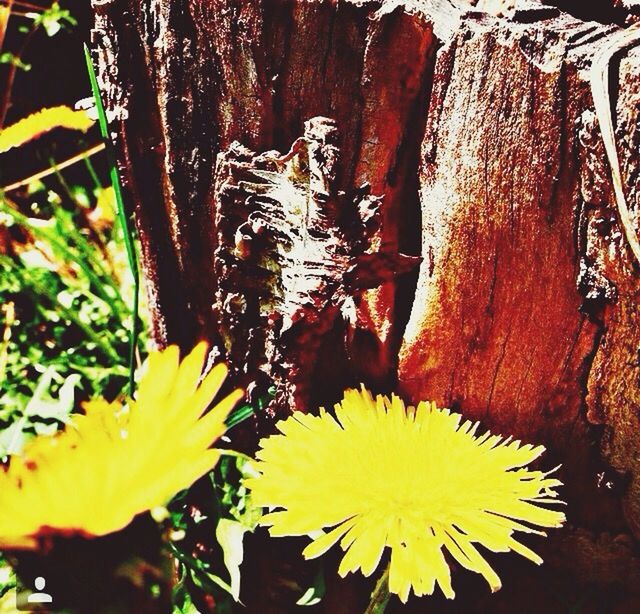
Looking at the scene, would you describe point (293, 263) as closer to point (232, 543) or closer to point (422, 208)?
point (422, 208)

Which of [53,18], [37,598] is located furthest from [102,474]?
[53,18]

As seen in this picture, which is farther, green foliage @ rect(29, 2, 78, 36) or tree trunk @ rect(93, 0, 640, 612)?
green foliage @ rect(29, 2, 78, 36)

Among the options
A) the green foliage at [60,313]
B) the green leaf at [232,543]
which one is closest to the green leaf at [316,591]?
the green leaf at [232,543]

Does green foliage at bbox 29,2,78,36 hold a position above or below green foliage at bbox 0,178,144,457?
above

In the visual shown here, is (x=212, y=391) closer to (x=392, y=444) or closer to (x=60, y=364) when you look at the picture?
(x=392, y=444)

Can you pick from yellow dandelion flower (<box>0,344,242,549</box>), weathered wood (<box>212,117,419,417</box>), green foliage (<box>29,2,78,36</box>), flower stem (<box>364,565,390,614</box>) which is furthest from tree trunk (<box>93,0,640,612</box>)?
green foliage (<box>29,2,78,36</box>)

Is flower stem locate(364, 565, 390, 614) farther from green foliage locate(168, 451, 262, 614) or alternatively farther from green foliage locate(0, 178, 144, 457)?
green foliage locate(0, 178, 144, 457)

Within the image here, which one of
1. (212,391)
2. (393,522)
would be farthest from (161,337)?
(212,391)
